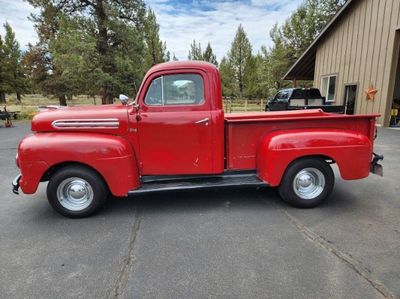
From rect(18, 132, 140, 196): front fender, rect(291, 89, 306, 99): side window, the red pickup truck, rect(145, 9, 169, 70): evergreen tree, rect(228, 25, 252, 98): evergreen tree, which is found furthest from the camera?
rect(228, 25, 252, 98): evergreen tree

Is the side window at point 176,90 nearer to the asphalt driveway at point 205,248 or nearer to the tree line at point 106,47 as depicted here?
the asphalt driveway at point 205,248

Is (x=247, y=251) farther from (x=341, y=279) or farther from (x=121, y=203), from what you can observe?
(x=121, y=203)

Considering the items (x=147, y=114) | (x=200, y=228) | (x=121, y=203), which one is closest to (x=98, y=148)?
(x=147, y=114)

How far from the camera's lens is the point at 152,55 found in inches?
1031

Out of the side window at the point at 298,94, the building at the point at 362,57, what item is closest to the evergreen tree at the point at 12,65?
the side window at the point at 298,94

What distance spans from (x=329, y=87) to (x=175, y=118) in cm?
1540

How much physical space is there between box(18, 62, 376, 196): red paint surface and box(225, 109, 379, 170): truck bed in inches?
0.6

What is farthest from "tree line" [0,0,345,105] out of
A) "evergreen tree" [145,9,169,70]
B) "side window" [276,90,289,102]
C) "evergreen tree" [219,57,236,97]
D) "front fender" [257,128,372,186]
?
"front fender" [257,128,372,186]

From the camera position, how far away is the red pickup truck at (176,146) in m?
3.77

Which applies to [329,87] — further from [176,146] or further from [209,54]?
[209,54]

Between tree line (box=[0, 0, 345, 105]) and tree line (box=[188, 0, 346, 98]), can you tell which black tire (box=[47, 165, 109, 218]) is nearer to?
tree line (box=[0, 0, 345, 105])

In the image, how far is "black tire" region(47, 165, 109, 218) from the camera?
3793 mm

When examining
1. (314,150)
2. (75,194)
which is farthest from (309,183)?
(75,194)

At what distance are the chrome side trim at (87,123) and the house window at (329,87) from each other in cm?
1508
